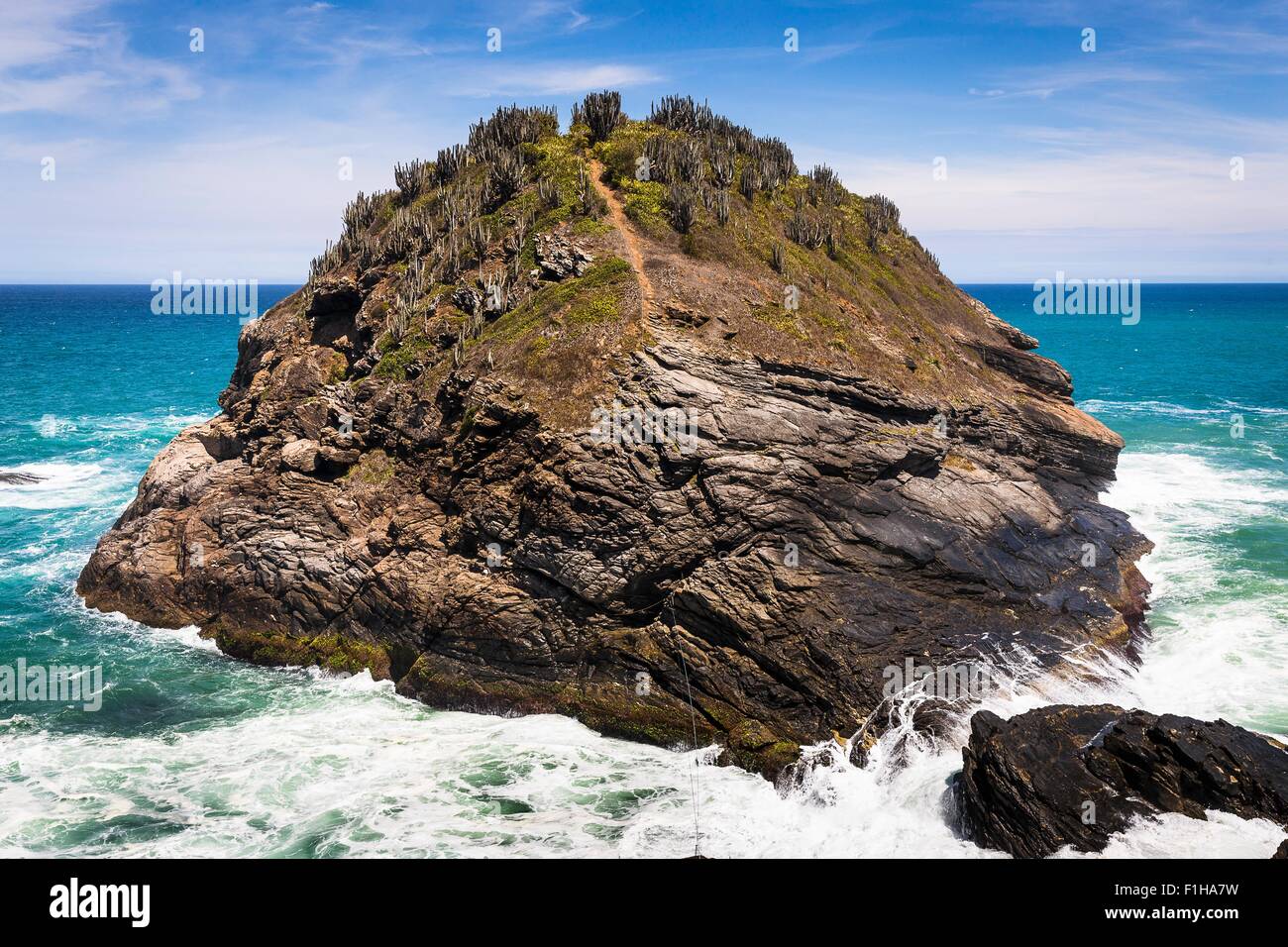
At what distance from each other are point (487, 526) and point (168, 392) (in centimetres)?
5043

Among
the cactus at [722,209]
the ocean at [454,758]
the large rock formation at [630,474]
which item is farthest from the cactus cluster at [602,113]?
the ocean at [454,758]

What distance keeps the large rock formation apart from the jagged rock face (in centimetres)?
363

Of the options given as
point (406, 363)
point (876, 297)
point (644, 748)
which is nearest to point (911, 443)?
point (876, 297)

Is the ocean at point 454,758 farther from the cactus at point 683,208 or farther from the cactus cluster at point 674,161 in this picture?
the cactus cluster at point 674,161

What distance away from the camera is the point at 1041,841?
1413 centimetres

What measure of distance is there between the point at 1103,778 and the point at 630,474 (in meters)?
11.0

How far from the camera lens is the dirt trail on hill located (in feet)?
76.5

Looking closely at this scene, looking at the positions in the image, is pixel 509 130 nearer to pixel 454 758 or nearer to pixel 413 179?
pixel 413 179

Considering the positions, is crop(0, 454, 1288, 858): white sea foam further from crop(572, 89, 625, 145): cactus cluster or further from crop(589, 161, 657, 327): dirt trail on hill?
crop(572, 89, 625, 145): cactus cluster

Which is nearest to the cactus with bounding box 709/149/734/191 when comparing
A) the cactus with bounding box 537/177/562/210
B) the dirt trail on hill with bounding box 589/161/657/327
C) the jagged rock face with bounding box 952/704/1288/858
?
the dirt trail on hill with bounding box 589/161/657/327

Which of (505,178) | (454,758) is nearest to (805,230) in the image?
(505,178)

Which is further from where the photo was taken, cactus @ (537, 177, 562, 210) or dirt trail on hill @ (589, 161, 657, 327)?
cactus @ (537, 177, 562, 210)

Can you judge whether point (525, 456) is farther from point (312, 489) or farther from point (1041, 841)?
point (1041, 841)

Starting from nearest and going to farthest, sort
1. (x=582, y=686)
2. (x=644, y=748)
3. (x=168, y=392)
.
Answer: (x=644, y=748) → (x=582, y=686) → (x=168, y=392)
